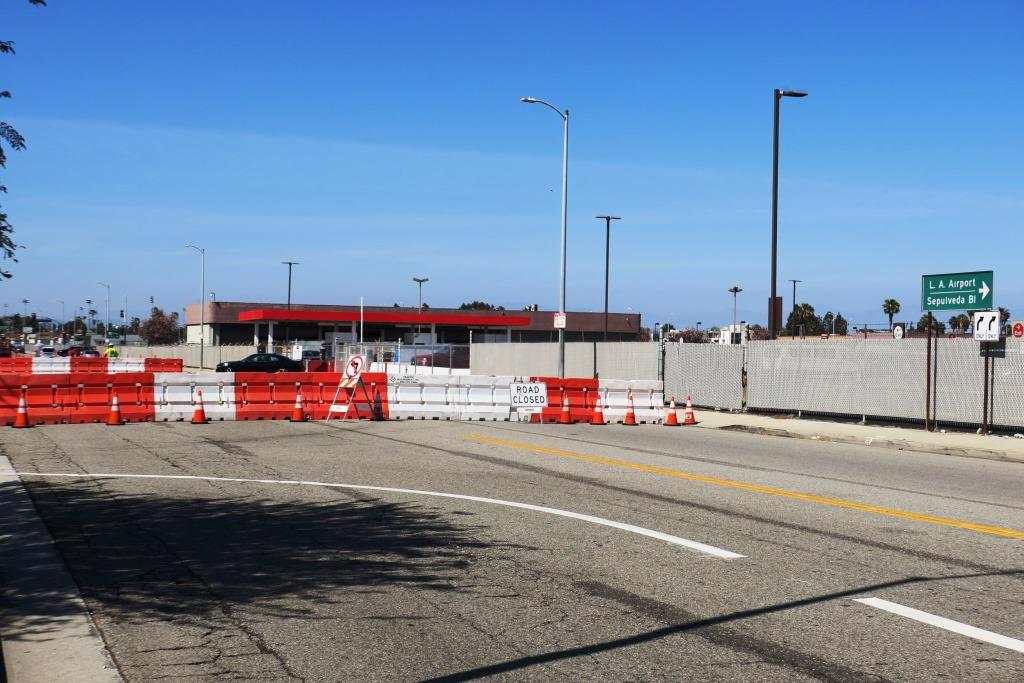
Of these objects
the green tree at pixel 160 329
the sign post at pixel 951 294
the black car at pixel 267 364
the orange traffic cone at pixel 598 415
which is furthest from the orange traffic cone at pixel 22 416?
the green tree at pixel 160 329

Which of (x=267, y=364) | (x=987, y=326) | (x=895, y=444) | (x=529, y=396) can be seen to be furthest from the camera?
(x=267, y=364)

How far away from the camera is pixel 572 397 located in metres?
24.6

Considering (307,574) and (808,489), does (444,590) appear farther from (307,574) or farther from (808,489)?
(808,489)

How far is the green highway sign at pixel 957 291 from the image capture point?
70.0 feet

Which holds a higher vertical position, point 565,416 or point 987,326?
point 987,326

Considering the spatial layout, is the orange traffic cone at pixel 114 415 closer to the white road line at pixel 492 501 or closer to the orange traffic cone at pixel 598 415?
the white road line at pixel 492 501

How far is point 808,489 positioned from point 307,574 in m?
7.28

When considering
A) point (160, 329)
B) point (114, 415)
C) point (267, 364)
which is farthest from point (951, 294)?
point (160, 329)

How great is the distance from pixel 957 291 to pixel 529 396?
1004cm

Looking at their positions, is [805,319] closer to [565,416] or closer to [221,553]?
[565,416]

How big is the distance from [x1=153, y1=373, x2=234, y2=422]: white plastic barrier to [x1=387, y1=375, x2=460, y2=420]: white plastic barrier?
3753mm

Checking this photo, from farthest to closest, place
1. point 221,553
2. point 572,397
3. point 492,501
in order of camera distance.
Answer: point 572,397 → point 492,501 → point 221,553

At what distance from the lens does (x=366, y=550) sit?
852 cm

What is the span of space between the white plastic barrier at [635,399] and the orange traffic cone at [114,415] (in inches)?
444
